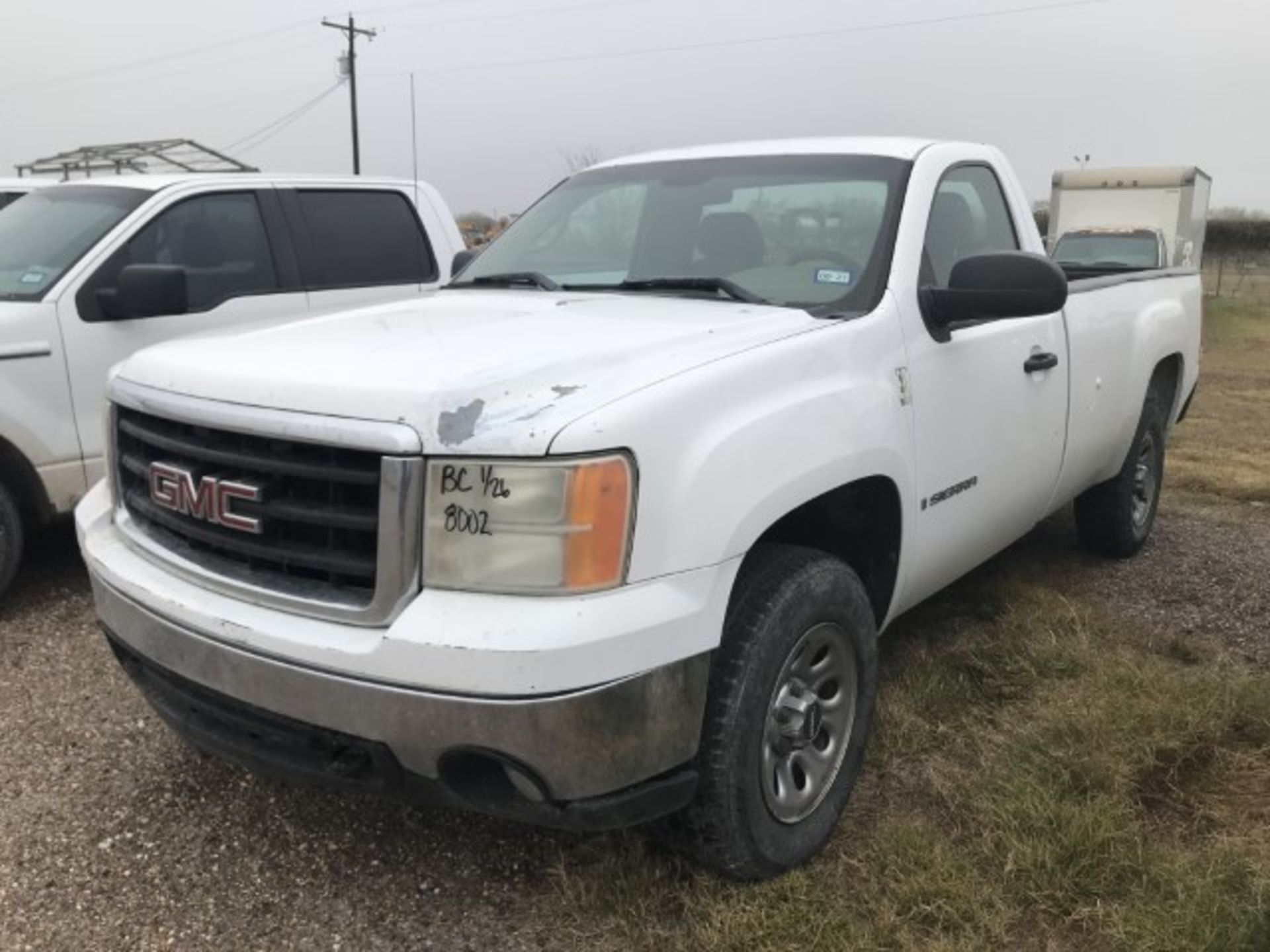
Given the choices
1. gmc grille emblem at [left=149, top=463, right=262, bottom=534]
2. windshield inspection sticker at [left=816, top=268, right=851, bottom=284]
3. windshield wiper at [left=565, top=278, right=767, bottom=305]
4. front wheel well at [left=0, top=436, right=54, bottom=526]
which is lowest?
front wheel well at [left=0, top=436, right=54, bottom=526]

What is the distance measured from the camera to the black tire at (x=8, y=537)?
15.0ft

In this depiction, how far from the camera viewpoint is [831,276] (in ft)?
10.9

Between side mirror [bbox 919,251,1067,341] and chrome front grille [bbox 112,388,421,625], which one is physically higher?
side mirror [bbox 919,251,1067,341]

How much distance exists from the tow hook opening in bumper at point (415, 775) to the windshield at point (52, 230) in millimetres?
2976

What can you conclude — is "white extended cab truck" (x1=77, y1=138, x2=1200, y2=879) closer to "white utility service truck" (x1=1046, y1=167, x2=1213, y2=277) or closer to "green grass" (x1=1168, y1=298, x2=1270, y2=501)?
"green grass" (x1=1168, y1=298, x2=1270, y2=501)

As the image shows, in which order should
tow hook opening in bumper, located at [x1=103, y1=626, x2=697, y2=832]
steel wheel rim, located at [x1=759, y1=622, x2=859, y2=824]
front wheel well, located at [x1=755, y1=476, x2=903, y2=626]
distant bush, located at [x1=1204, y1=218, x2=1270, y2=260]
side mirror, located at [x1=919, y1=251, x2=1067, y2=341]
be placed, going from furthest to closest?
distant bush, located at [x1=1204, y1=218, x2=1270, y2=260]
side mirror, located at [x1=919, y1=251, x2=1067, y2=341]
front wheel well, located at [x1=755, y1=476, x2=903, y2=626]
steel wheel rim, located at [x1=759, y1=622, x2=859, y2=824]
tow hook opening in bumper, located at [x1=103, y1=626, x2=697, y2=832]

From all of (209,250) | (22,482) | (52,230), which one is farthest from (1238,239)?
(22,482)

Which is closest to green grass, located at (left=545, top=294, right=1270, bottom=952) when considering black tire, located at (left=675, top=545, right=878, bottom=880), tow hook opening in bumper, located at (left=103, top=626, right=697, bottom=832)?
black tire, located at (left=675, top=545, right=878, bottom=880)

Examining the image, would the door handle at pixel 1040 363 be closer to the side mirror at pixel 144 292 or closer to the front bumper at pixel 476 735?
the front bumper at pixel 476 735

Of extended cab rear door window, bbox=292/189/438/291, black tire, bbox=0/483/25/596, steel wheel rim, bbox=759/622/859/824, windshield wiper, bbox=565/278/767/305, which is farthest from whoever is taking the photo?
extended cab rear door window, bbox=292/189/438/291

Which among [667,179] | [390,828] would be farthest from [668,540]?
[667,179]

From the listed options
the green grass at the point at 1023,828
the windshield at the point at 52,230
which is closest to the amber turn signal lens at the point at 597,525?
the green grass at the point at 1023,828

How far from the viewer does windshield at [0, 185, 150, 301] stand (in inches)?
189

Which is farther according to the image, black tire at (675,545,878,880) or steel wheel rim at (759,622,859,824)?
steel wheel rim at (759,622,859,824)
